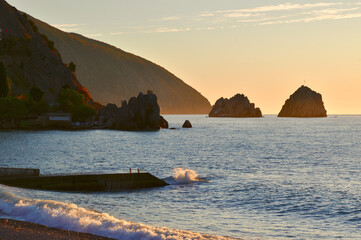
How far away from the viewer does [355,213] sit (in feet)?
107

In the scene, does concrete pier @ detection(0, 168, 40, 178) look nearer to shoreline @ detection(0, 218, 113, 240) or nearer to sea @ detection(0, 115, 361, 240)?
sea @ detection(0, 115, 361, 240)

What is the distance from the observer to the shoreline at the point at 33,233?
2031 centimetres

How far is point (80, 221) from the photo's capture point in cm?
2392

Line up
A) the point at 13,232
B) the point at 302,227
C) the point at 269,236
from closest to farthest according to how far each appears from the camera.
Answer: the point at 13,232
the point at 269,236
the point at 302,227

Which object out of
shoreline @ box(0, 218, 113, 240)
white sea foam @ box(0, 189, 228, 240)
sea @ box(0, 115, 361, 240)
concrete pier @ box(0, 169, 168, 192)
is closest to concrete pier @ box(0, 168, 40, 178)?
concrete pier @ box(0, 169, 168, 192)

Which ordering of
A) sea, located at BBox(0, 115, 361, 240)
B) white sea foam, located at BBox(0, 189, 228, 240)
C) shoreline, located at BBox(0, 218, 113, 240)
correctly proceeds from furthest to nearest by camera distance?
sea, located at BBox(0, 115, 361, 240), white sea foam, located at BBox(0, 189, 228, 240), shoreline, located at BBox(0, 218, 113, 240)

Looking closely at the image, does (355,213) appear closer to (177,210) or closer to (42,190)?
(177,210)

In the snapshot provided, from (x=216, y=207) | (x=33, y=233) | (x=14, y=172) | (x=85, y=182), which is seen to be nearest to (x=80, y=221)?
(x=33, y=233)

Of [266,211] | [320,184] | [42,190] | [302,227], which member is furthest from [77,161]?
[302,227]

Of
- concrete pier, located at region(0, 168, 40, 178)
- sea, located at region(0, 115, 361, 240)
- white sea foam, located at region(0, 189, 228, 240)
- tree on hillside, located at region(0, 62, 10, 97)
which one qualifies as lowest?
sea, located at region(0, 115, 361, 240)

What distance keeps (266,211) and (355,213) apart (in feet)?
21.2

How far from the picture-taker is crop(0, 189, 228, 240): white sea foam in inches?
866

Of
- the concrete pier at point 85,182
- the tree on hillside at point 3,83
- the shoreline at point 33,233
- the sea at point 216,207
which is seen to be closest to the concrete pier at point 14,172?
the concrete pier at point 85,182

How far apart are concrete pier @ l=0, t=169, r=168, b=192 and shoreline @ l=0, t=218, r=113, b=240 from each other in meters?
14.8
